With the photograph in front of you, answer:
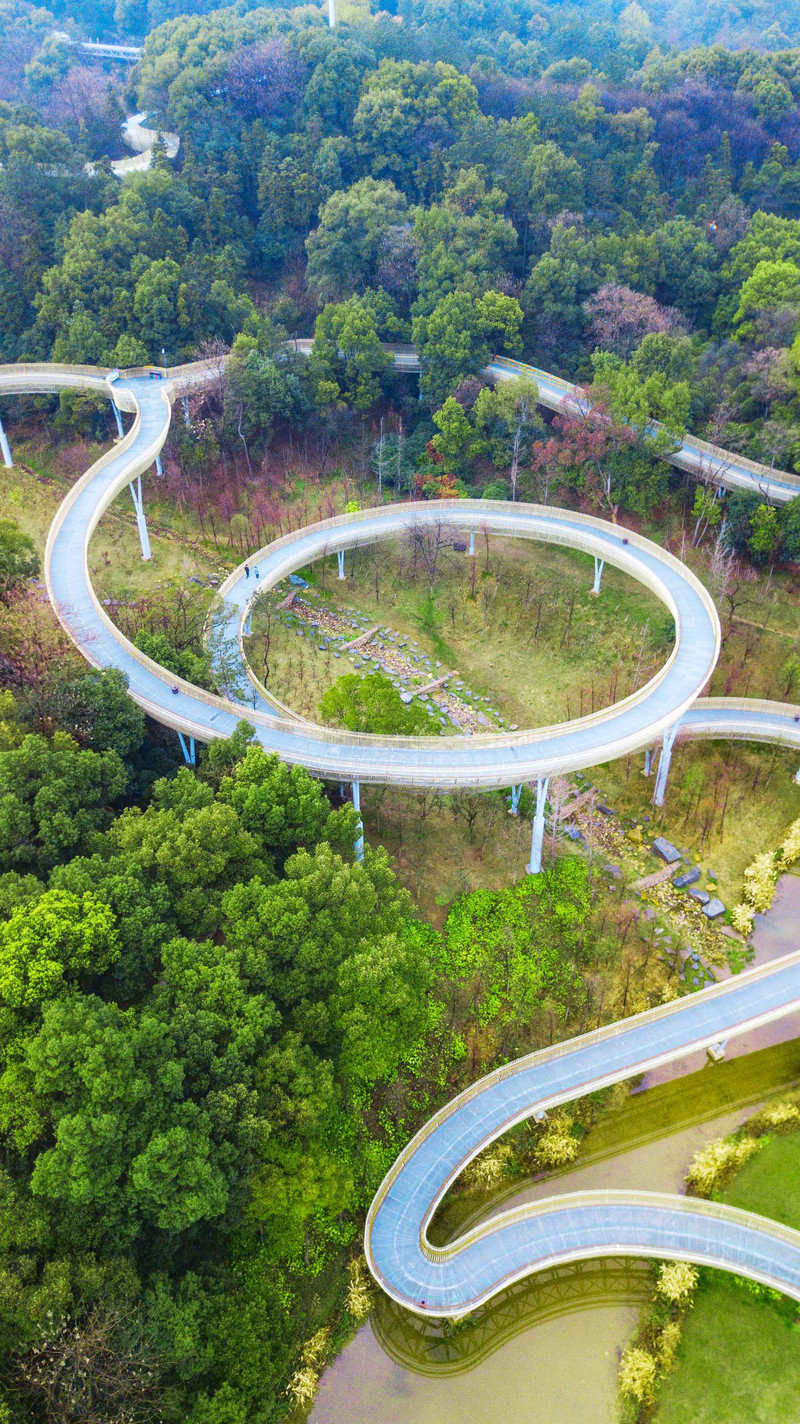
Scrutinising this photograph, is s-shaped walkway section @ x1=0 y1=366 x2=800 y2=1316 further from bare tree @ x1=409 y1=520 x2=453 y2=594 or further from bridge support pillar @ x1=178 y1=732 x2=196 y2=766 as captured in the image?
bridge support pillar @ x1=178 y1=732 x2=196 y2=766

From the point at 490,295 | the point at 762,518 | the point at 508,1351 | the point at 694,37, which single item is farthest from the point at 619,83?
the point at 508,1351

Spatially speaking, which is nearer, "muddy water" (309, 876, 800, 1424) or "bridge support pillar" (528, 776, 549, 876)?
"muddy water" (309, 876, 800, 1424)

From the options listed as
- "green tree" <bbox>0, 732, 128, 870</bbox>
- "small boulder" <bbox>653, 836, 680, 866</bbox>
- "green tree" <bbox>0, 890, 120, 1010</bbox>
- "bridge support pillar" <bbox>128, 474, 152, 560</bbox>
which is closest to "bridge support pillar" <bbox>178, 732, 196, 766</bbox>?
"green tree" <bbox>0, 732, 128, 870</bbox>

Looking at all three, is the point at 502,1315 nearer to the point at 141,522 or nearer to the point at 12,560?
the point at 12,560

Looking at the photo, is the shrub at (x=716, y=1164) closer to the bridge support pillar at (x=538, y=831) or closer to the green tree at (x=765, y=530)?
the bridge support pillar at (x=538, y=831)

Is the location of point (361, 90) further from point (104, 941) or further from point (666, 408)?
point (104, 941)

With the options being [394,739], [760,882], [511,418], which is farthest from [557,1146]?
[511,418]
